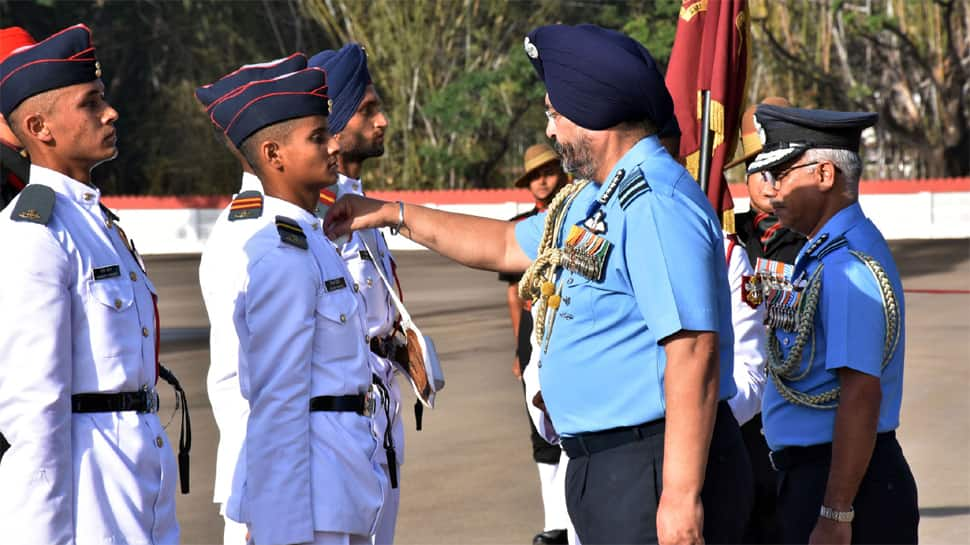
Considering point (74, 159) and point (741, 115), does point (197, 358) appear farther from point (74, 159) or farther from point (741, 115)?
point (74, 159)

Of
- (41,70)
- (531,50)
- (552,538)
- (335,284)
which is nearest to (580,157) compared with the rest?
(531,50)

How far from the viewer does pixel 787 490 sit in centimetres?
379

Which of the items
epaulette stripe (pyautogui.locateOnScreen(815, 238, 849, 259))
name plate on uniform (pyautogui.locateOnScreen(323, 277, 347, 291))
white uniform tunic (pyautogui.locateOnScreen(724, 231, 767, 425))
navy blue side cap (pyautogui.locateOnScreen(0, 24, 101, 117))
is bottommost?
white uniform tunic (pyautogui.locateOnScreen(724, 231, 767, 425))

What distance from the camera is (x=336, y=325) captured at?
3551mm

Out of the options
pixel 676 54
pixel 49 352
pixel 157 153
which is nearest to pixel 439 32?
pixel 157 153

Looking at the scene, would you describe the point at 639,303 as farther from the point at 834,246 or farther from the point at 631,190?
the point at 834,246

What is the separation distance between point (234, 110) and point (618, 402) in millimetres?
1448

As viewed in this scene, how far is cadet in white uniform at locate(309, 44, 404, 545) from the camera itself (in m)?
4.61

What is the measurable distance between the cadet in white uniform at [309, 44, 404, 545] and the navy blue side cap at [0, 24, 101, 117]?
4.09ft

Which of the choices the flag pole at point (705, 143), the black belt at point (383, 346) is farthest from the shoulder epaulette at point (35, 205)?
the flag pole at point (705, 143)

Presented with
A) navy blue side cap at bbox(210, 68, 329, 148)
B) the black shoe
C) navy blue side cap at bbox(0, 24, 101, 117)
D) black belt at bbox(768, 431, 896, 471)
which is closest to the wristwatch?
black belt at bbox(768, 431, 896, 471)

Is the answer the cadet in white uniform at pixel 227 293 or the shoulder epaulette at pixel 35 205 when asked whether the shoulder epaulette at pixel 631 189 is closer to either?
the cadet in white uniform at pixel 227 293

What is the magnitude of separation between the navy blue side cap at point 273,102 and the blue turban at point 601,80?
821 millimetres

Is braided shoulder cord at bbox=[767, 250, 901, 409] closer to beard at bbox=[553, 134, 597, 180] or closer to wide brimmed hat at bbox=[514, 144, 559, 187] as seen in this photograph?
beard at bbox=[553, 134, 597, 180]
